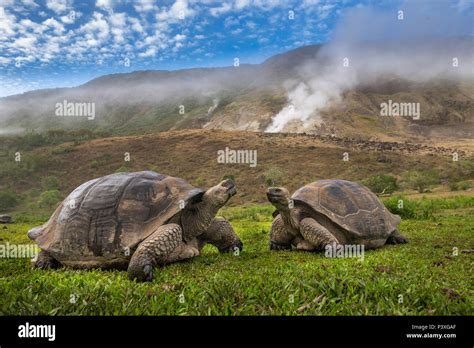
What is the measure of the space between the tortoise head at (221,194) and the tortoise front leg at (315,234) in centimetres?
191

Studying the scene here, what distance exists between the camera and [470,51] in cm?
13275

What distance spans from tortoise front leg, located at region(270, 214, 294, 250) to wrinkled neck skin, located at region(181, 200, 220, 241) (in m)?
2.08

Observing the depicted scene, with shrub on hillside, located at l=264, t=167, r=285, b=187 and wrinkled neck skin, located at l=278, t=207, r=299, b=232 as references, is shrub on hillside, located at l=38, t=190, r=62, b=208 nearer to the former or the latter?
shrub on hillside, located at l=264, t=167, r=285, b=187

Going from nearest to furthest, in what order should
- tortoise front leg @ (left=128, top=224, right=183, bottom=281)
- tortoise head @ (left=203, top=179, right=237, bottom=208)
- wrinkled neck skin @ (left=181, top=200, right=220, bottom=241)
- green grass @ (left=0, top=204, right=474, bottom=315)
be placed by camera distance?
green grass @ (left=0, top=204, right=474, bottom=315)
tortoise front leg @ (left=128, top=224, right=183, bottom=281)
tortoise head @ (left=203, top=179, right=237, bottom=208)
wrinkled neck skin @ (left=181, top=200, right=220, bottom=241)

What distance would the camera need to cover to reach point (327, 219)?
26.7 feet

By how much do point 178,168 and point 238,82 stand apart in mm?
144517

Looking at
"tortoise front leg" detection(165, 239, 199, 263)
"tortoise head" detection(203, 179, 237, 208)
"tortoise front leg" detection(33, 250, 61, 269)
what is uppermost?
"tortoise head" detection(203, 179, 237, 208)

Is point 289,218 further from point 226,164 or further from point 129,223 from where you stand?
point 226,164

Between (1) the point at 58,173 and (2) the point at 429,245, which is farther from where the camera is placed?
(1) the point at 58,173

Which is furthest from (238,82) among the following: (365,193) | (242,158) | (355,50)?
(365,193)

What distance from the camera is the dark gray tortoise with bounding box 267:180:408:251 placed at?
7863 millimetres

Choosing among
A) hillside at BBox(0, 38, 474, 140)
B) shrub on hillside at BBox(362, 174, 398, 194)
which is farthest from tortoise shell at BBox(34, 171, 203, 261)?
hillside at BBox(0, 38, 474, 140)

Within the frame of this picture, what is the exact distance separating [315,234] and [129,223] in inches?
139
